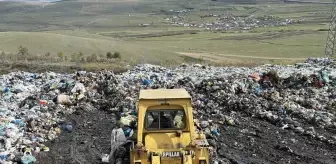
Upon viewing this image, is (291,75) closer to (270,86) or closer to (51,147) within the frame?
(270,86)

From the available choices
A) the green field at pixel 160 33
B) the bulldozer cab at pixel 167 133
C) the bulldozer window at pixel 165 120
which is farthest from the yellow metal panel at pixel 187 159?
the green field at pixel 160 33

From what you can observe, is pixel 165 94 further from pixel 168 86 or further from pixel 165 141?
pixel 168 86

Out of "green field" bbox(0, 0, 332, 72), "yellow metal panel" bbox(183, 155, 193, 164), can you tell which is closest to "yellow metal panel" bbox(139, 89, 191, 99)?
"yellow metal panel" bbox(183, 155, 193, 164)

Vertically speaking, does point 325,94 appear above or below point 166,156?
below

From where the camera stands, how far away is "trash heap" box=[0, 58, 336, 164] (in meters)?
14.1

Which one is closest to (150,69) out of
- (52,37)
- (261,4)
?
(52,37)

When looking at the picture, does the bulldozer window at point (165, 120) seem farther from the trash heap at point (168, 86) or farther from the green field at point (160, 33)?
the green field at point (160, 33)

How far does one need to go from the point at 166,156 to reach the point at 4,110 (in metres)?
9.49

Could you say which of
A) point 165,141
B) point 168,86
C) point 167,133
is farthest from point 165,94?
point 168,86

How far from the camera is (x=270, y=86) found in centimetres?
1955

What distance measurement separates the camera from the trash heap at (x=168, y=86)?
46.1 feet

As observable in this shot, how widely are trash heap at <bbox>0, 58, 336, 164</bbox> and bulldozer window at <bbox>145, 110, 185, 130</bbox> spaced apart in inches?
167

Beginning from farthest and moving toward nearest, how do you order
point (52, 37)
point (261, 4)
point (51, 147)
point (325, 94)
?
point (261, 4), point (52, 37), point (325, 94), point (51, 147)

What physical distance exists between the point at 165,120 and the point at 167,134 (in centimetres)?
24
